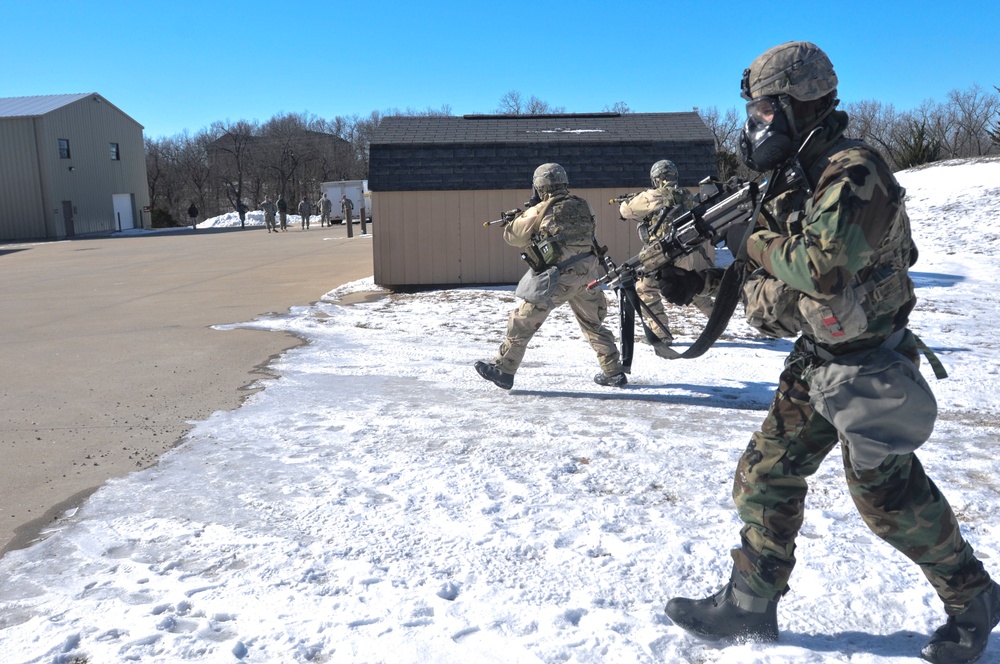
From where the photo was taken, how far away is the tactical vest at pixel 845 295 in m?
2.45

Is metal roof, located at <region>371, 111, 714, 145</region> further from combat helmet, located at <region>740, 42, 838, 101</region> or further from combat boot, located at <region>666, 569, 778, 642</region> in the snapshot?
combat boot, located at <region>666, 569, 778, 642</region>

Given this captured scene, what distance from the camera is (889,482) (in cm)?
254

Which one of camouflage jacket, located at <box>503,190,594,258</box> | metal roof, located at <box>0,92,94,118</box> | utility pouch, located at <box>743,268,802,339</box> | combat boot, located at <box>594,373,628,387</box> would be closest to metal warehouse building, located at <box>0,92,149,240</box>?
metal roof, located at <box>0,92,94,118</box>

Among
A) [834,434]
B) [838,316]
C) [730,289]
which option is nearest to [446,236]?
[730,289]

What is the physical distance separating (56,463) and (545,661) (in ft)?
11.1

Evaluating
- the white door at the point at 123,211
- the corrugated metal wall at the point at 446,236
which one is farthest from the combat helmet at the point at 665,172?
the white door at the point at 123,211

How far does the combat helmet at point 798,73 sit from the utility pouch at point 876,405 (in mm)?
846

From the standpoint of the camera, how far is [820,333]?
252cm

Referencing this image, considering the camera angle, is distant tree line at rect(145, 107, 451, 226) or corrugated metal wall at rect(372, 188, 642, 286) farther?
distant tree line at rect(145, 107, 451, 226)

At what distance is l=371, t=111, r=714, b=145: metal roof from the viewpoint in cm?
1291

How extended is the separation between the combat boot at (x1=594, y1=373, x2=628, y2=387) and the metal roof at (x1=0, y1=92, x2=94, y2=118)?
1392 inches

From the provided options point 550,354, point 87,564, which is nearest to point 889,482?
point 87,564

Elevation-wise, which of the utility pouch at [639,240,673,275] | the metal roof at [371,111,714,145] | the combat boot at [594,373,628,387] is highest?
the metal roof at [371,111,714,145]

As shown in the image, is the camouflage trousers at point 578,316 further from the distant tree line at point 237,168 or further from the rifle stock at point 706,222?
the distant tree line at point 237,168
